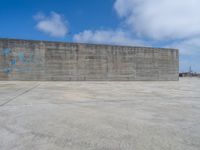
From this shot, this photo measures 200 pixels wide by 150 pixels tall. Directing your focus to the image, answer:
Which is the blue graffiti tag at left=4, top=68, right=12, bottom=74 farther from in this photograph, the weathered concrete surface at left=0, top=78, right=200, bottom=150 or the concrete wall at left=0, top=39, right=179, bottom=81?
the weathered concrete surface at left=0, top=78, right=200, bottom=150

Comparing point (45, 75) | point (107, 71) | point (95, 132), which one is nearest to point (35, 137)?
point (95, 132)

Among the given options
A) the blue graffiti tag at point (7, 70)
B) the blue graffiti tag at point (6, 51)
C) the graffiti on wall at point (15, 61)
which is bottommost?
the blue graffiti tag at point (7, 70)

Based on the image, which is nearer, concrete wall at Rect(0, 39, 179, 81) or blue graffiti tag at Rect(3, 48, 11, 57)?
blue graffiti tag at Rect(3, 48, 11, 57)

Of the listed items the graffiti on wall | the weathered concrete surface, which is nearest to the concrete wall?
the graffiti on wall

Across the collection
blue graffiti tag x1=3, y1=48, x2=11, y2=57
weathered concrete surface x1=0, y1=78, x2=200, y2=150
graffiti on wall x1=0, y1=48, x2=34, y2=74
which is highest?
blue graffiti tag x1=3, y1=48, x2=11, y2=57

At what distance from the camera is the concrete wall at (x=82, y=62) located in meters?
11.5

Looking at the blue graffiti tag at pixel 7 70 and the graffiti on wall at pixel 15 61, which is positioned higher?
the graffiti on wall at pixel 15 61

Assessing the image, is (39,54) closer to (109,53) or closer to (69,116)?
(109,53)

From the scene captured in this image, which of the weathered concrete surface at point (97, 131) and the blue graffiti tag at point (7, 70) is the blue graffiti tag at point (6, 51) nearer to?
the blue graffiti tag at point (7, 70)

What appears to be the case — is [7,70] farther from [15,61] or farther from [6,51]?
[6,51]

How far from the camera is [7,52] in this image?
11.3 m

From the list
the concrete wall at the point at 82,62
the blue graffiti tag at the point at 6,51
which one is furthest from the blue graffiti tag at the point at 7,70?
the blue graffiti tag at the point at 6,51

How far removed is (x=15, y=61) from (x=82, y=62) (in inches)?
187

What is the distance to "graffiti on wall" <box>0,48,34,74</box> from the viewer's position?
1130cm
